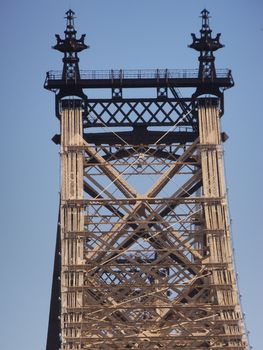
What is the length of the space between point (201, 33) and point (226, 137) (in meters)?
5.31

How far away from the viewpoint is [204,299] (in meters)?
87.6

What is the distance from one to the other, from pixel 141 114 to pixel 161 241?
6420 millimetres

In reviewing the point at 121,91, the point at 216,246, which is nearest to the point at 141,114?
the point at 121,91

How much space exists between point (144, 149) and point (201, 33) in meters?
6.58

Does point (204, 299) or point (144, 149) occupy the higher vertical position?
point (144, 149)

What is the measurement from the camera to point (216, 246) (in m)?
86.9

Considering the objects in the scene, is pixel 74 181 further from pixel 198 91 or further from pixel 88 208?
pixel 198 91

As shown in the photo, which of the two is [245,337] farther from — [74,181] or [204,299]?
[74,181]

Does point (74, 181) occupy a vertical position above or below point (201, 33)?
below

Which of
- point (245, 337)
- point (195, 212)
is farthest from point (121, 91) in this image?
point (245, 337)

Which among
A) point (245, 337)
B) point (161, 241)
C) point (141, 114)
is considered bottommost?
point (245, 337)

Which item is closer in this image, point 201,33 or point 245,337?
point 245,337

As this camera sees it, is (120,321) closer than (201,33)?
Yes

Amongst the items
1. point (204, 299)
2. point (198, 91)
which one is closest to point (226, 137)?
point (198, 91)
